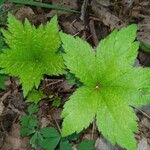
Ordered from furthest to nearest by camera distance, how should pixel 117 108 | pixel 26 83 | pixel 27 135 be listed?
pixel 27 135 → pixel 26 83 → pixel 117 108

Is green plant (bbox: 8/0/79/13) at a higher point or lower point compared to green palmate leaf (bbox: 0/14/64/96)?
higher

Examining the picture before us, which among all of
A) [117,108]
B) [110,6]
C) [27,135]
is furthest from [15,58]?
[110,6]

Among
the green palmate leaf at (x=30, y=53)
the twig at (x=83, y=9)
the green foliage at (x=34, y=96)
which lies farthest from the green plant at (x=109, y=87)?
the twig at (x=83, y=9)

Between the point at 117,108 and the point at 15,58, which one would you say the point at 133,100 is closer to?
the point at 117,108

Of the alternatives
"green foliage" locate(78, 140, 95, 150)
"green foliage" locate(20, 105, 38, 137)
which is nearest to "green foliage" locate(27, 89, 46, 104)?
"green foliage" locate(20, 105, 38, 137)

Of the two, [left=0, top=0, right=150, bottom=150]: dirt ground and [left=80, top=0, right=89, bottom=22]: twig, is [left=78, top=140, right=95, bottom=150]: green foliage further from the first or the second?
[left=80, top=0, right=89, bottom=22]: twig

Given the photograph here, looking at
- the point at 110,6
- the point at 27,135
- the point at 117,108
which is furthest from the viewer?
the point at 110,6
